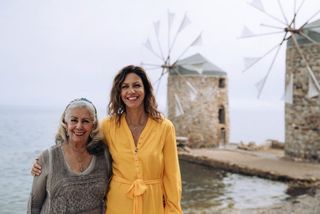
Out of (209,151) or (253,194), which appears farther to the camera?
(209,151)

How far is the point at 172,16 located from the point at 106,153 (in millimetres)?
15467

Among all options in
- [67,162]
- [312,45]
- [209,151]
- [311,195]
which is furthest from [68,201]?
[209,151]

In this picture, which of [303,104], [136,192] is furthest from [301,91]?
[136,192]

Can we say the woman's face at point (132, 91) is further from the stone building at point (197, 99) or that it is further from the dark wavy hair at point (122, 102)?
the stone building at point (197, 99)

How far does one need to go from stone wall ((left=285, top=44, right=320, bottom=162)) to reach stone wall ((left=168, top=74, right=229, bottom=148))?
405 cm

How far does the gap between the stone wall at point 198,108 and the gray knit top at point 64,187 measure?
13.6 metres

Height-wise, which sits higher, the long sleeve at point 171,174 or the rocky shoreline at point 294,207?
the long sleeve at point 171,174

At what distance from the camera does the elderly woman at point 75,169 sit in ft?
6.89

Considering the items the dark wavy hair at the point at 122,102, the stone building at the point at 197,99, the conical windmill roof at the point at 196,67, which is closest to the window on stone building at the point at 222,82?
the stone building at the point at 197,99

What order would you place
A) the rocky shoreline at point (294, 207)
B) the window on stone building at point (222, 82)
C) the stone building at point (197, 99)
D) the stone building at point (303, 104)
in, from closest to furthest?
1. the rocky shoreline at point (294, 207)
2. the stone building at point (303, 104)
3. the stone building at point (197, 99)
4. the window on stone building at point (222, 82)

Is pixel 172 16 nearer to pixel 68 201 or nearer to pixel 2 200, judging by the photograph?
pixel 2 200

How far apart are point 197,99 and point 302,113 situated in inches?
193

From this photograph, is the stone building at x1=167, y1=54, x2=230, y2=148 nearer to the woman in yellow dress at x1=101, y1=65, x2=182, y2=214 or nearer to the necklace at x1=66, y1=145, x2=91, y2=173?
the woman in yellow dress at x1=101, y1=65, x2=182, y2=214

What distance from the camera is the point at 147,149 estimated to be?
217 cm
